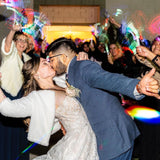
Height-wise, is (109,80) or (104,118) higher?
(109,80)

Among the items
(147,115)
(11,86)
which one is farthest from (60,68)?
(147,115)

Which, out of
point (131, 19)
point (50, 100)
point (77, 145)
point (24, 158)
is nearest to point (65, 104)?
point (50, 100)

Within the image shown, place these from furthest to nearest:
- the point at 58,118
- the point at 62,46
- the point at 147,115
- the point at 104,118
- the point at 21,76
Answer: the point at 147,115 < the point at 21,76 < the point at 62,46 < the point at 58,118 < the point at 104,118

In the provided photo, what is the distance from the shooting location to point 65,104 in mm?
2303

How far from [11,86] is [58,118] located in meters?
1.67

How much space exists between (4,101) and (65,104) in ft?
1.61

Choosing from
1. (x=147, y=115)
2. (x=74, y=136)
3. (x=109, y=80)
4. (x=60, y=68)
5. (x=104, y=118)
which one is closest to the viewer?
(x=109, y=80)

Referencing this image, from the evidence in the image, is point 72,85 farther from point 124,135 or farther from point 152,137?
point 152,137

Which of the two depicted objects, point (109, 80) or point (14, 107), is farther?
point (14, 107)

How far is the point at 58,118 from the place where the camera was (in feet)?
7.79

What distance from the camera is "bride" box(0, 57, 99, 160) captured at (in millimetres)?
2211

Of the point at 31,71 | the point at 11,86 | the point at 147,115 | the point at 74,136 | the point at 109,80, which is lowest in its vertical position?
the point at 147,115

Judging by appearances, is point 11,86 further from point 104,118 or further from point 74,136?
point 104,118

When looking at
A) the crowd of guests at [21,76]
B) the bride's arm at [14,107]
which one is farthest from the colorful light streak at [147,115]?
the bride's arm at [14,107]
